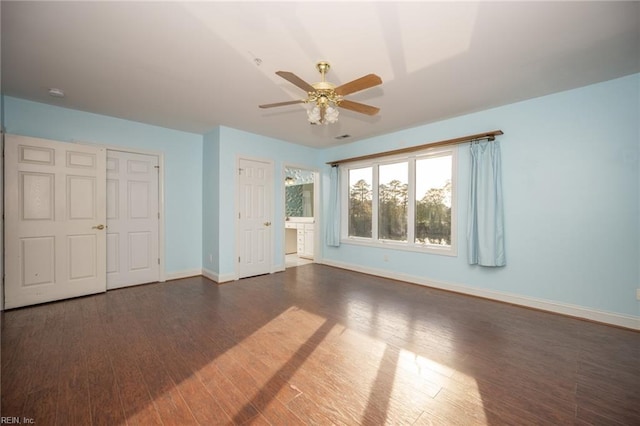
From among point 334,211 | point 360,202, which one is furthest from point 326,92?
point 334,211

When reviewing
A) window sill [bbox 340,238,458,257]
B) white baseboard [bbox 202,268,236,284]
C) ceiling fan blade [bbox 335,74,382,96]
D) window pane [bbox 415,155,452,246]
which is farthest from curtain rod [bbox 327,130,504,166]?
white baseboard [bbox 202,268,236,284]

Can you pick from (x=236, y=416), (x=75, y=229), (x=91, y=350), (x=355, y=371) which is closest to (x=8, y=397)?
(x=91, y=350)

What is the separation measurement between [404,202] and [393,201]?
0.25 meters

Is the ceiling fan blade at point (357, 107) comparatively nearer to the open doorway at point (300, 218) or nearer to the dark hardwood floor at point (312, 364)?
the dark hardwood floor at point (312, 364)

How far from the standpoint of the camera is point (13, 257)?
10.7ft

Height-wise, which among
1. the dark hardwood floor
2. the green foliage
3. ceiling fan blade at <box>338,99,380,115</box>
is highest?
ceiling fan blade at <box>338,99,380,115</box>

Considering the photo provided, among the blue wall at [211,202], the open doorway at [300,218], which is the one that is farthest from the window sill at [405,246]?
the blue wall at [211,202]

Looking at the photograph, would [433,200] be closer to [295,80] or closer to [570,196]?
[570,196]

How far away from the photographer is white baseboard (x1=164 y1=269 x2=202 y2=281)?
4.69 metres

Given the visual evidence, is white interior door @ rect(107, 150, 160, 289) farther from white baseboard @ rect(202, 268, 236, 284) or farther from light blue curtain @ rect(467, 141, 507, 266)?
light blue curtain @ rect(467, 141, 507, 266)

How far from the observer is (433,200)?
4457mm

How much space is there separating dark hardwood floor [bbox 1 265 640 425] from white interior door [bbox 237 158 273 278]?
148cm

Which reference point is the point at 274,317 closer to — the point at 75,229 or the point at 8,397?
the point at 8,397

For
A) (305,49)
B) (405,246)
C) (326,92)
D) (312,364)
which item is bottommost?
(312,364)
